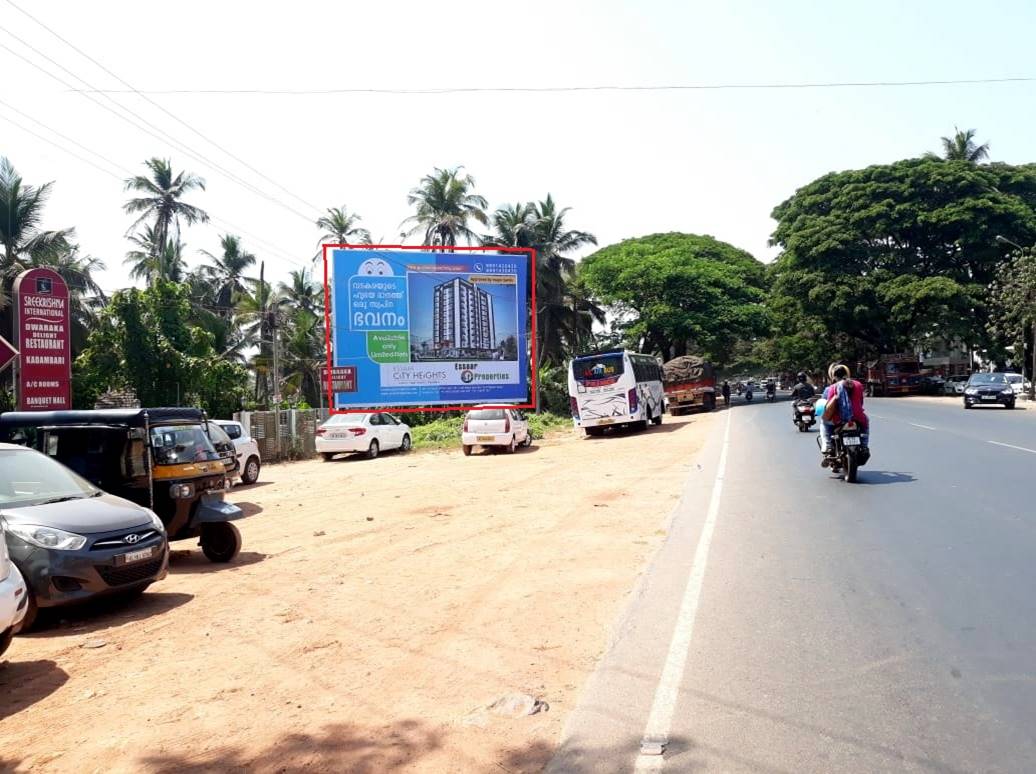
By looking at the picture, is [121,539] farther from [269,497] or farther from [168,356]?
[168,356]

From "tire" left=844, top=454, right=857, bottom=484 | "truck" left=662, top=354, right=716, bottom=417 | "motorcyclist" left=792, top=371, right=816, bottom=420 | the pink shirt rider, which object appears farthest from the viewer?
"truck" left=662, top=354, right=716, bottom=417

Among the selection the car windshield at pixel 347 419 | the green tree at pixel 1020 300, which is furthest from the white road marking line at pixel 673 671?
the green tree at pixel 1020 300

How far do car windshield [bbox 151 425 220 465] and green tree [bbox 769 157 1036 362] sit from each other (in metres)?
45.3

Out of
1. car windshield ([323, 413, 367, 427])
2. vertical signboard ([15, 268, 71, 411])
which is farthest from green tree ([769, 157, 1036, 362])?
vertical signboard ([15, 268, 71, 411])

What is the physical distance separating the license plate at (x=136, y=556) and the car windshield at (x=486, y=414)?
58.0 ft

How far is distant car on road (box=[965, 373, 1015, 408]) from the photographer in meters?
31.8

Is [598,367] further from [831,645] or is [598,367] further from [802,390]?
[831,645]

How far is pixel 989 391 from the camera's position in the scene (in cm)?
3177

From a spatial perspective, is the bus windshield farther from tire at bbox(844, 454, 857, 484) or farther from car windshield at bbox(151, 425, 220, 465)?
car windshield at bbox(151, 425, 220, 465)

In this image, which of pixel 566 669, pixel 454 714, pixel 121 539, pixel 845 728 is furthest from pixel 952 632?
pixel 121 539

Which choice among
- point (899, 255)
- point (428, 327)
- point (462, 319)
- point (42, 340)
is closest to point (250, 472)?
point (42, 340)

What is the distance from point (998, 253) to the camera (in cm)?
4878

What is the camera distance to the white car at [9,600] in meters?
5.09

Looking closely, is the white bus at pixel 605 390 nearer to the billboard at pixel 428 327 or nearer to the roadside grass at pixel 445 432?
the billboard at pixel 428 327
